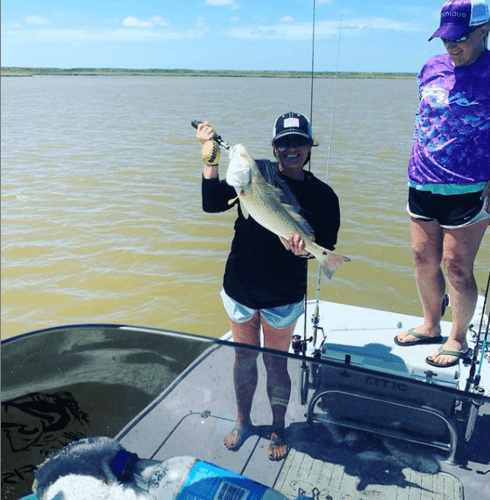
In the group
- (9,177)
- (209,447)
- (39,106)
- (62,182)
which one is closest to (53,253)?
(62,182)

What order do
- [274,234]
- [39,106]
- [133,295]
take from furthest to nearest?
[39,106]
[133,295]
[274,234]

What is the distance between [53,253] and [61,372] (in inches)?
253

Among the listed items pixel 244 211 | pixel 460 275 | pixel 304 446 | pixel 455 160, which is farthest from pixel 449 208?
pixel 304 446

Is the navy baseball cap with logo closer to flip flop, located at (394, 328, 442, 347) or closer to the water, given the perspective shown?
flip flop, located at (394, 328, 442, 347)

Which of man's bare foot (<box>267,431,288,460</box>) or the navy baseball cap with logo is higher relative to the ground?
the navy baseball cap with logo

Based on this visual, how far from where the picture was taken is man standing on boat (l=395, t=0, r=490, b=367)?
2.92m

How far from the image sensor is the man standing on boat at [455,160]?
2922mm

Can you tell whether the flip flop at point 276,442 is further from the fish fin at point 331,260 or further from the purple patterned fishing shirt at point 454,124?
the purple patterned fishing shirt at point 454,124

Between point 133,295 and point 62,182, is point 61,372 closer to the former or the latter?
point 133,295

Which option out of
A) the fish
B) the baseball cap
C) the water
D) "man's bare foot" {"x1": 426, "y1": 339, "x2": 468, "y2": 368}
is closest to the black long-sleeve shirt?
the fish

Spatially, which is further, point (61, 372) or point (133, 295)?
point (133, 295)

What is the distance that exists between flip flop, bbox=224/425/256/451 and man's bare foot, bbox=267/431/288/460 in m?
0.08

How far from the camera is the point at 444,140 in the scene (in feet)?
10.0

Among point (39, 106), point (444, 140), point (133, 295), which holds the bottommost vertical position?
point (133, 295)
